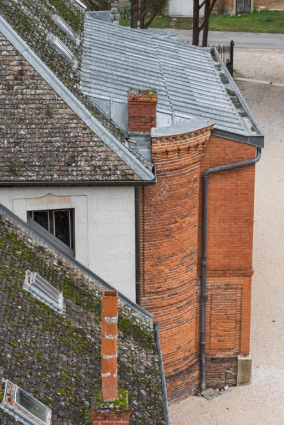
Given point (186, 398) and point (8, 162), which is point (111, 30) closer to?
point (8, 162)

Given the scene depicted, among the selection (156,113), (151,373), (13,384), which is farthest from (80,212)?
(13,384)

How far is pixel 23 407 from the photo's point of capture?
13227 mm

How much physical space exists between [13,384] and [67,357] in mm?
2002

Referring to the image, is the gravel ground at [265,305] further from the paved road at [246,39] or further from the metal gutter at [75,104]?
the paved road at [246,39]

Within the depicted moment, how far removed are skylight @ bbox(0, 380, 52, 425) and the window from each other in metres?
6.71

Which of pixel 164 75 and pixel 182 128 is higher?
pixel 164 75

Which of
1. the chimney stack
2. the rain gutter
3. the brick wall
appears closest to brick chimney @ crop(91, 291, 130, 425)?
the chimney stack

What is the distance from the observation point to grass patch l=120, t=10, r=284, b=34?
59.4 metres

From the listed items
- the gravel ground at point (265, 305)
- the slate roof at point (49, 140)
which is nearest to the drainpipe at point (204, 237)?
the gravel ground at point (265, 305)

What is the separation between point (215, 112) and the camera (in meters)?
22.5

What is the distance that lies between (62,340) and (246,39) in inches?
1734

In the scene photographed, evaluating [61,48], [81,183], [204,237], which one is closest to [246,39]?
[61,48]

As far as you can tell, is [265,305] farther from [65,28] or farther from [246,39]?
[246,39]

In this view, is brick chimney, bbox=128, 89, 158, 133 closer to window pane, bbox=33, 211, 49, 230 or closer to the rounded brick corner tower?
the rounded brick corner tower
